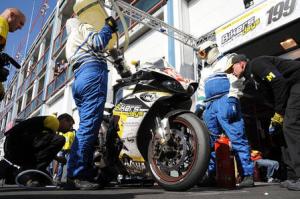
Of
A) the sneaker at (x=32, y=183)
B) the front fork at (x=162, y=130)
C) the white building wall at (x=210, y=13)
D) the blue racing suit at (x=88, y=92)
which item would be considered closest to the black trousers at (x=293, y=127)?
the front fork at (x=162, y=130)

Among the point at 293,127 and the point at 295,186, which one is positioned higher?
the point at 293,127

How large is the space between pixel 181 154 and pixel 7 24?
74.0 inches

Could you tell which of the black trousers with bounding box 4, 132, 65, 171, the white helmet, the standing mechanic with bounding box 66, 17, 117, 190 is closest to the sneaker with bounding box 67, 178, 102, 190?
the standing mechanic with bounding box 66, 17, 117, 190

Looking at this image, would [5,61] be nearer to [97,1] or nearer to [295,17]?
[97,1]

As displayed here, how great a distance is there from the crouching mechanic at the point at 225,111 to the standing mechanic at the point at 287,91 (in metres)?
0.57

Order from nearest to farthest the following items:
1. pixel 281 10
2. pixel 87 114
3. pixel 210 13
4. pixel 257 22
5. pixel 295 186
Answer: pixel 295 186
pixel 87 114
pixel 281 10
pixel 257 22
pixel 210 13

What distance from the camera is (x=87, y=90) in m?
2.60

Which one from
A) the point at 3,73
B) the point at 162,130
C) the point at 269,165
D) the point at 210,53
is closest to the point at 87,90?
the point at 3,73

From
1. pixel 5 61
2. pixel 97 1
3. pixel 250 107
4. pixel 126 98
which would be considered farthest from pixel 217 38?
pixel 5 61

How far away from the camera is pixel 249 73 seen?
276 cm

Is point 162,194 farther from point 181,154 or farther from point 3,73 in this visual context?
point 3,73

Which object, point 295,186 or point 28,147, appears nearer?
point 295,186

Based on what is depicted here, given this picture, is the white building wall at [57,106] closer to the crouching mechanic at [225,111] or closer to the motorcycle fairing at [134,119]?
the crouching mechanic at [225,111]

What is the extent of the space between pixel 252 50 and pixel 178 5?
9.91 ft
